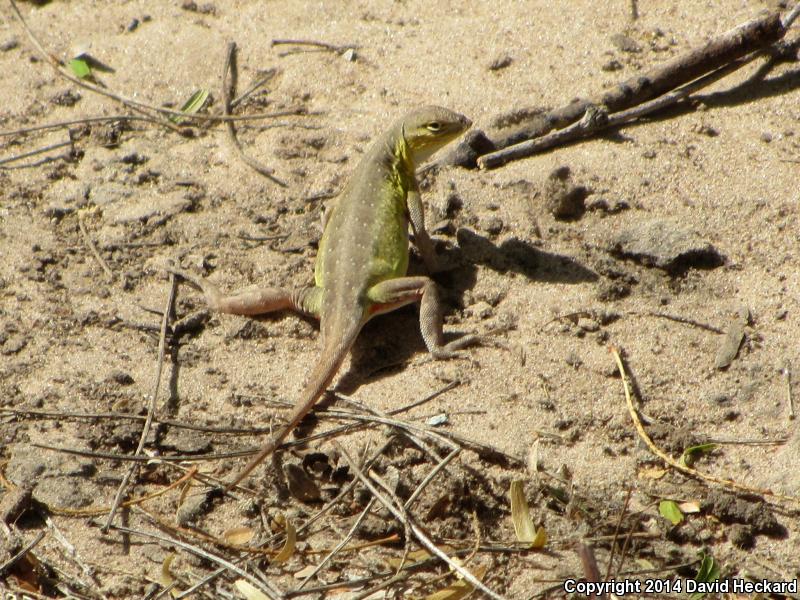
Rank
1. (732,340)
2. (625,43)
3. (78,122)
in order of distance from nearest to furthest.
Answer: (732,340), (78,122), (625,43)

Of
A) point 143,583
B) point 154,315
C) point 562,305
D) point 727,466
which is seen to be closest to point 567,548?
point 727,466

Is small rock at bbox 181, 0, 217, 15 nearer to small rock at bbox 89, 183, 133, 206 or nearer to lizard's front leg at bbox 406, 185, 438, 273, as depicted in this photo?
small rock at bbox 89, 183, 133, 206

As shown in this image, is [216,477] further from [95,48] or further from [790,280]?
[95,48]

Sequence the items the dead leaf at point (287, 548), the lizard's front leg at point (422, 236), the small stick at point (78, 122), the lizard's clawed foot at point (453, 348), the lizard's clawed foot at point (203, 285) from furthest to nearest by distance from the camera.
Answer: the small stick at point (78, 122) < the lizard's front leg at point (422, 236) < the lizard's clawed foot at point (203, 285) < the lizard's clawed foot at point (453, 348) < the dead leaf at point (287, 548)

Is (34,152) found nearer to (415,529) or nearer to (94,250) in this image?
(94,250)

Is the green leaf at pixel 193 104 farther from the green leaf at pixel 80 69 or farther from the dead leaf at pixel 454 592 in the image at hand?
the dead leaf at pixel 454 592

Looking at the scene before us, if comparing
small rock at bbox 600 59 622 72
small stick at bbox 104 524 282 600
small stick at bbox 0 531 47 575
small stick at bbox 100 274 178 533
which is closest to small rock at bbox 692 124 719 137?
small rock at bbox 600 59 622 72

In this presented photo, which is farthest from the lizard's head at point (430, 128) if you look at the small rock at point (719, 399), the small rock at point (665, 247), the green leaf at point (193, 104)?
the small rock at point (719, 399)

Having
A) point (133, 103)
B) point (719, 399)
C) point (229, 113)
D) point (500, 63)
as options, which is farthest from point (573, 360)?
point (133, 103)
